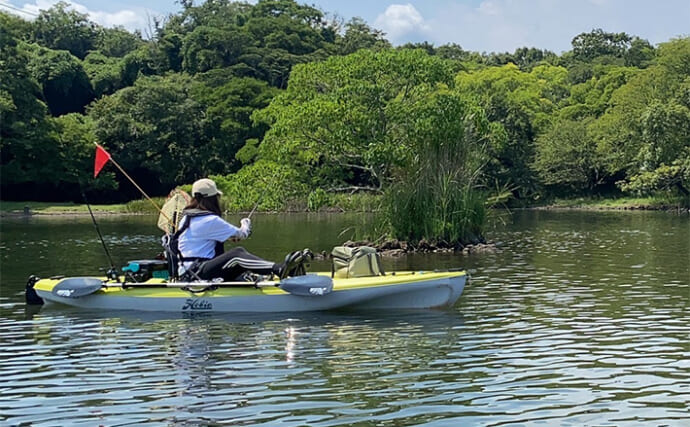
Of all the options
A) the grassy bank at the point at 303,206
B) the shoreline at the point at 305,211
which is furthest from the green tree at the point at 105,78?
the shoreline at the point at 305,211

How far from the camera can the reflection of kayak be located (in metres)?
11.9

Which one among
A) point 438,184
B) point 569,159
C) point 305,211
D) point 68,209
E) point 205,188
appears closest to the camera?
point 205,188

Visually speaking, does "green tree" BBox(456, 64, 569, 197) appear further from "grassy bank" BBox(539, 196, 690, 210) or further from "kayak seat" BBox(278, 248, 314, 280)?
"kayak seat" BBox(278, 248, 314, 280)

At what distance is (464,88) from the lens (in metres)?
65.1

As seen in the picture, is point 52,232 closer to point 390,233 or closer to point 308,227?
point 308,227

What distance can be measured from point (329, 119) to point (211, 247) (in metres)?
11.1

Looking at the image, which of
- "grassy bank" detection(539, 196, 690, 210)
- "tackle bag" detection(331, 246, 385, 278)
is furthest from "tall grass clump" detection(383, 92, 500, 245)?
"grassy bank" detection(539, 196, 690, 210)

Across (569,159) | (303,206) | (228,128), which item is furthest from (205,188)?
(569,159)

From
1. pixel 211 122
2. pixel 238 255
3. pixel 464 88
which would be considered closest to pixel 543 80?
pixel 464 88

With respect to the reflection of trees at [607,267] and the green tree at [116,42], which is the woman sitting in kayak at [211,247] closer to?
the reflection of trees at [607,267]

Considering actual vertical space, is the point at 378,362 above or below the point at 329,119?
below

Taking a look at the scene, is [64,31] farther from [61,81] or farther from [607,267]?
[607,267]

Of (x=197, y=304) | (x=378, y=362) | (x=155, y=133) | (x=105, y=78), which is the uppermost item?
(x=105, y=78)

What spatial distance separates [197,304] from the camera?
12.1 meters
